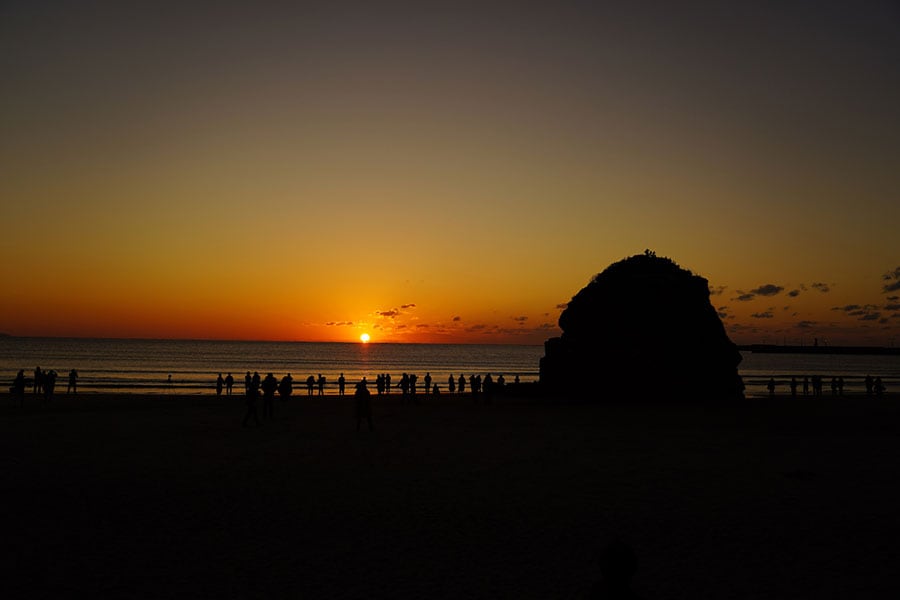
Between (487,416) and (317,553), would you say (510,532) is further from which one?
(487,416)

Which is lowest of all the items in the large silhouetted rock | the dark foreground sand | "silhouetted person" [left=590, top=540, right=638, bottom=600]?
the dark foreground sand

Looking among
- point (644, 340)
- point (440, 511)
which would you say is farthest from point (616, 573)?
point (644, 340)

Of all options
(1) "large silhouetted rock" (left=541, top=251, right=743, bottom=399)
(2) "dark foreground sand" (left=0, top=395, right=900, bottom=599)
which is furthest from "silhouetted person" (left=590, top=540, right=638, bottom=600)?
(1) "large silhouetted rock" (left=541, top=251, right=743, bottom=399)

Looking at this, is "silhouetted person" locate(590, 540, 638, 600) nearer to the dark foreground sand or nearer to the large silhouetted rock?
the dark foreground sand

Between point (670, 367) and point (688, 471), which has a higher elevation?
point (670, 367)

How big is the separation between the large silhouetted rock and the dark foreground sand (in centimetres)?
1473

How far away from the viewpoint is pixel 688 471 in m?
18.1

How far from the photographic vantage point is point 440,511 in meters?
13.9

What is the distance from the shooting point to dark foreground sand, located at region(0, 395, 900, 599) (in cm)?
1004

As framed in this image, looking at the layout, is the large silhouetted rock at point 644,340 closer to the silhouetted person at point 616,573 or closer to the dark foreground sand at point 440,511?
the dark foreground sand at point 440,511

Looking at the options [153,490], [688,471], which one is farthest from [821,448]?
[153,490]

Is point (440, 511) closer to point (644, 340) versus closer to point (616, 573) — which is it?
point (616, 573)

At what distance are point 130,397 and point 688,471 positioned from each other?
128 feet

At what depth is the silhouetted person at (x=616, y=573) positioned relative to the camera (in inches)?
167
